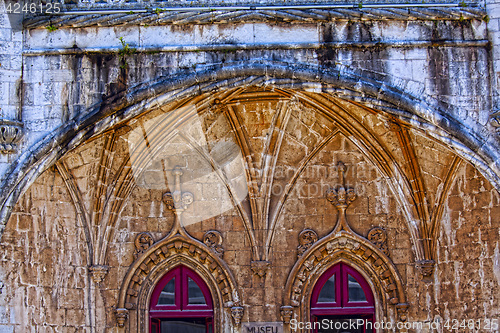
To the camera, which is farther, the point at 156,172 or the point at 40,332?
the point at 156,172

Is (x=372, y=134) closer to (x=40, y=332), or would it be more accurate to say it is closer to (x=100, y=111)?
(x=100, y=111)

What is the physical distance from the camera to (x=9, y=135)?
450 inches

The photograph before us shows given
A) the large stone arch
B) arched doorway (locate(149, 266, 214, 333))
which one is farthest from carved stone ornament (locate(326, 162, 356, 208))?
arched doorway (locate(149, 266, 214, 333))

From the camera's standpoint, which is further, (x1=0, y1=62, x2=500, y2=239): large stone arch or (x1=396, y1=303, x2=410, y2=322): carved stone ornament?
(x1=396, y1=303, x2=410, y2=322): carved stone ornament

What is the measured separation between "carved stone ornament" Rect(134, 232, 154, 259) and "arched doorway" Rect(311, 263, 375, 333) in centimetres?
246

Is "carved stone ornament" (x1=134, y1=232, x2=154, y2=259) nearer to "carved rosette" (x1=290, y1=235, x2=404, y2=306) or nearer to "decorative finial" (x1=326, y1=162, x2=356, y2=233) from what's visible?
"carved rosette" (x1=290, y1=235, x2=404, y2=306)

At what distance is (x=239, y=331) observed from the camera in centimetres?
1250

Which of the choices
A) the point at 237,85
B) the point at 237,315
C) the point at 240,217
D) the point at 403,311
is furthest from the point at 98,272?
the point at 403,311

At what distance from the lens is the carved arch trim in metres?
12.5

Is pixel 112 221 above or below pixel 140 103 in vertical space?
below

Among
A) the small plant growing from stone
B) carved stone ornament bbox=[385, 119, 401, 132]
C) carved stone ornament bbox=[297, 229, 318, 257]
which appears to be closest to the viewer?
the small plant growing from stone

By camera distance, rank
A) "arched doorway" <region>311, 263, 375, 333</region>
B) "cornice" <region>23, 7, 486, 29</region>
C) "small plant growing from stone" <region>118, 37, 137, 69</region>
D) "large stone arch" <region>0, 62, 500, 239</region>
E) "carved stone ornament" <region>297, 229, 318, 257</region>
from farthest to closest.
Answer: "carved stone ornament" <region>297, 229, 318, 257</region> < "arched doorway" <region>311, 263, 375, 333</region> < "small plant growing from stone" <region>118, 37, 137, 69</region> < "cornice" <region>23, 7, 486, 29</region> < "large stone arch" <region>0, 62, 500, 239</region>

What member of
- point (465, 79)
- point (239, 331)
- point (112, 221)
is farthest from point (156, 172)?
point (465, 79)

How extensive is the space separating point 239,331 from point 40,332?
272cm
